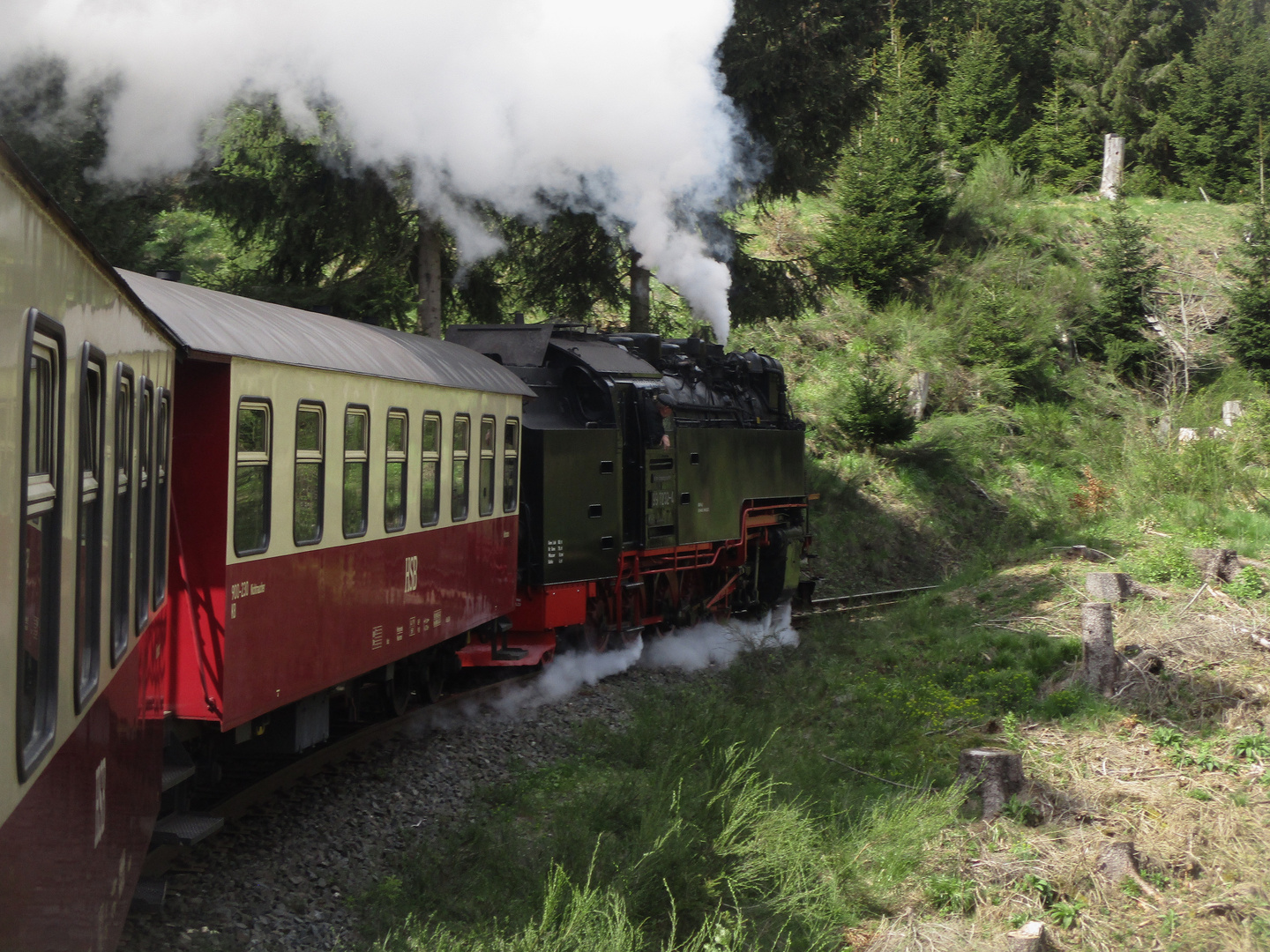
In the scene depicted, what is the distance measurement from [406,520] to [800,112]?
38.2 feet

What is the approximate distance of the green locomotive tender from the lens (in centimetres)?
1059

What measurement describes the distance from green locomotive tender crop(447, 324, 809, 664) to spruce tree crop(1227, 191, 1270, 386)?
1796 centimetres

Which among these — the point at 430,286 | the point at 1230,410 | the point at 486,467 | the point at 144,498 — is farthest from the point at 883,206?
the point at 144,498

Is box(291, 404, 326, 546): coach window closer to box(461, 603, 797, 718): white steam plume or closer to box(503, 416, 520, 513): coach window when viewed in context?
box(503, 416, 520, 513): coach window

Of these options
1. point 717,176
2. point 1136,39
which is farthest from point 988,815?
point 1136,39

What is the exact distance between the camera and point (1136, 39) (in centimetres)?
4597

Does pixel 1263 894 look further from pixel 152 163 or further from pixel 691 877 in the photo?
pixel 152 163

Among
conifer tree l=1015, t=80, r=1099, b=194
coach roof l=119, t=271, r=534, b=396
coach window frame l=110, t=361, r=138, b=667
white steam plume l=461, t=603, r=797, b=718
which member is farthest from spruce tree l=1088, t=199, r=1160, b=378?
coach window frame l=110, t=361, r=138, b=667

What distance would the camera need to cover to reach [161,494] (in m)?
4.92

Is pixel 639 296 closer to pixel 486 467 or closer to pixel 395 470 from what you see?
pixel 486 467

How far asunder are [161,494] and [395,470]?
266cm

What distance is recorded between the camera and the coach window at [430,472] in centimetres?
803

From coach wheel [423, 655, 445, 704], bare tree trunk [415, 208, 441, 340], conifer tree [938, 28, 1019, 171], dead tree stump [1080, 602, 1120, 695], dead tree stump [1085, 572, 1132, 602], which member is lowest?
coach wheel [423, 655, 445, 704]

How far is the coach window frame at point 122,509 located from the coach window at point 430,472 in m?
4.15
